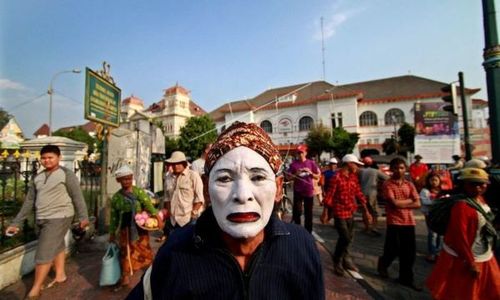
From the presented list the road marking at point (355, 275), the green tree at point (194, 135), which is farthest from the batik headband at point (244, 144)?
the green tree at point (194, 135)

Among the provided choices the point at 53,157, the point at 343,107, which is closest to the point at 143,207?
the point at 53,157

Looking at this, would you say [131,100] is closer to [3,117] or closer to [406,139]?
[3,117]

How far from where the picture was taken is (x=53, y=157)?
11.4 feet

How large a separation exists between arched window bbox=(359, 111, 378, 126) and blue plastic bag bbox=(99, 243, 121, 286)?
4664 cm

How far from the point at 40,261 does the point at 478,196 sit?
496 cm

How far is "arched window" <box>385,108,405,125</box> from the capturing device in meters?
42.2

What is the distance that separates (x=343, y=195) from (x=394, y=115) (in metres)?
44.3

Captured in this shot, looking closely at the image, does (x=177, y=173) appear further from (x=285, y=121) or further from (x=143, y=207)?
(x=285, y=121)

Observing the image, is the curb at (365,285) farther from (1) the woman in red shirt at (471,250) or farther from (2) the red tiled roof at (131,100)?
(2) the red tiled roof at (131,100)

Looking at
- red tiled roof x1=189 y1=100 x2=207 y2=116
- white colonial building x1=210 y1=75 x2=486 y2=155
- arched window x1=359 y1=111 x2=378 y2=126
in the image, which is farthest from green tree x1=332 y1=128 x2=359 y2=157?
red tiled roof x1=189 y1=100 x2=207 y2=116

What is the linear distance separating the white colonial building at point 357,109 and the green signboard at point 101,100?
108 ft

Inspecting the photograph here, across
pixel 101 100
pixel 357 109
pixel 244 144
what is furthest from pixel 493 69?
pixel 357 109

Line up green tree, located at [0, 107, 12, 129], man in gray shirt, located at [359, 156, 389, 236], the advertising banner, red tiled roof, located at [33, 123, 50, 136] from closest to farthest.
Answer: man in gray shirt, located at [359, 156, 389, 236], the advertising banner, green tree, located at [0, 107, 12, 129], red tiled roof, located at [33, 123, 50, 136]

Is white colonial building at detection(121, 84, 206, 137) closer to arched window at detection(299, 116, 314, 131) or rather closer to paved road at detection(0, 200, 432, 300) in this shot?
arched window at detection(299, 116, 314, 131)
